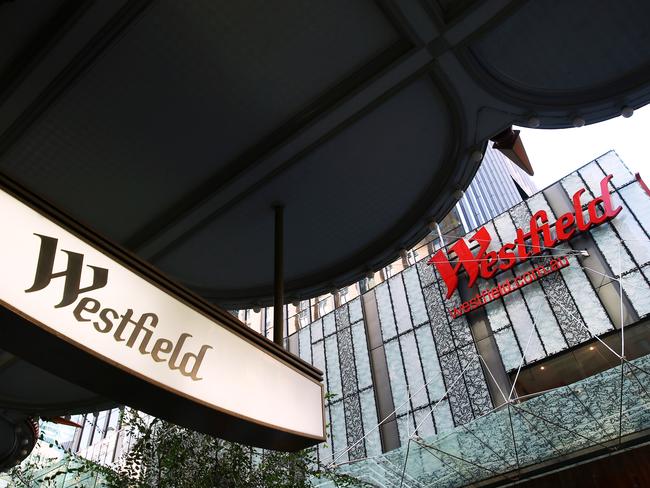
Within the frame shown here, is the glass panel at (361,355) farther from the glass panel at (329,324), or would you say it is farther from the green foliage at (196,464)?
the green foliage at (196,464)

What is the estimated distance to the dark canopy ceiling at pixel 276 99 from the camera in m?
2.01

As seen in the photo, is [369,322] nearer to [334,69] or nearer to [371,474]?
[371,474]

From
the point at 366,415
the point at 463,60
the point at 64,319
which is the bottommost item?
the point at 64,319

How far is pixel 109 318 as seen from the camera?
127 cm

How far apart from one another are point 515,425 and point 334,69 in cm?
926

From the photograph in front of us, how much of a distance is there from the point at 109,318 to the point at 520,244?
17.0 m

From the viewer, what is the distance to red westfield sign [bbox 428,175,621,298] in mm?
15242

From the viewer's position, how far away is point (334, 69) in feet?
7.38

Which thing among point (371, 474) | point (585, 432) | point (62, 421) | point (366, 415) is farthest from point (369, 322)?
point (62, 421)

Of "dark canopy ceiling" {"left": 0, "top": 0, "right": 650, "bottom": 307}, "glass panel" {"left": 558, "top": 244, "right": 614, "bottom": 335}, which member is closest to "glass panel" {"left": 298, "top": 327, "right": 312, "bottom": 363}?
"glass panel" {"left": 558, "top": 244, "right": 614, "bottom": 335}

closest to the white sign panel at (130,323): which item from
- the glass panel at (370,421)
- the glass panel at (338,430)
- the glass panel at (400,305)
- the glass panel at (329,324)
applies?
the glass panel at (370,421)

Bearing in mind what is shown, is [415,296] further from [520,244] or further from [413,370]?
[520,244]

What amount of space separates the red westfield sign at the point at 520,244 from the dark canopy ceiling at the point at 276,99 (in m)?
14.3

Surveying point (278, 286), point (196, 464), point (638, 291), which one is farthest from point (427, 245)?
point (278, 286)
